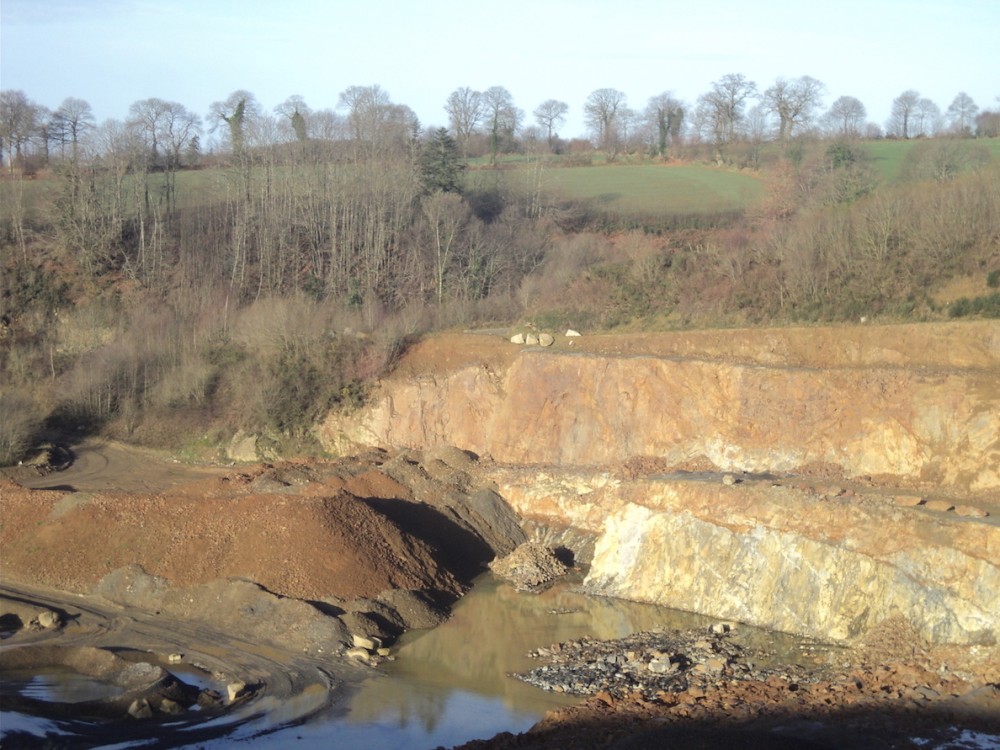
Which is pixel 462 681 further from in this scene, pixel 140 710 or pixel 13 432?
pixel 13 432

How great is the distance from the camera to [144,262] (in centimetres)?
4734

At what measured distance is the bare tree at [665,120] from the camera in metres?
79.8

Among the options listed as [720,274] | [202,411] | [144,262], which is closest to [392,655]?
[202,411]

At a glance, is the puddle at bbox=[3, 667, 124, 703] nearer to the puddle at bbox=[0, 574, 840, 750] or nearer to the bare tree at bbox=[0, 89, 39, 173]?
the puddle at bbox=[0, 574, 840, 750]

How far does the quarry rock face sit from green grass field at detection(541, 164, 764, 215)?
2685 centimetres

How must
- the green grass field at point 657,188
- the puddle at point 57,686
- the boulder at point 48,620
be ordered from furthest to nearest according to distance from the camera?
the green grass field at point 657,188
the boulder at point 48,620
the puddle at point 57,686

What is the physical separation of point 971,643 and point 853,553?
3052 mm

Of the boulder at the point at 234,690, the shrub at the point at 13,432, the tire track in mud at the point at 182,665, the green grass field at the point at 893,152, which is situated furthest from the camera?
the green grass field at the point at 893,152

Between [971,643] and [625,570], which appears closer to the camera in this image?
[971,643]

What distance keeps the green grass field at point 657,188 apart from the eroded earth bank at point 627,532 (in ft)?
86.8

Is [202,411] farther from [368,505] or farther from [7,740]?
[7,740]

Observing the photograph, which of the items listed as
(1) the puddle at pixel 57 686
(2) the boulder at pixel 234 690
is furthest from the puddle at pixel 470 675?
(1) the puddle at pixel 57 686

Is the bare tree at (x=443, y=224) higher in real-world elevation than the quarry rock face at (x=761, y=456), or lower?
higher

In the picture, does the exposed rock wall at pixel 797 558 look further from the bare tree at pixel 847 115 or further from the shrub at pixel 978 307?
the bare tree at pixel 847 115
